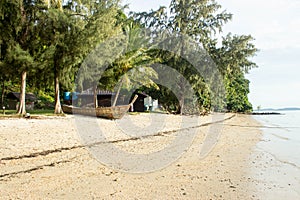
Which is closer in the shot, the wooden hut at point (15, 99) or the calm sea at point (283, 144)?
the calm sea at point (283, 144)

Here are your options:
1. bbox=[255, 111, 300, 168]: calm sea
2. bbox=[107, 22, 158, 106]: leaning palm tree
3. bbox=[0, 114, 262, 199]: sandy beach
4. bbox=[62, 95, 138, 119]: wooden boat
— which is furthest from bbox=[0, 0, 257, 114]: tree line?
bbox=[255, 111, 300, 168]: calm sea

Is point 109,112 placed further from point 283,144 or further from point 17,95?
point 17,95

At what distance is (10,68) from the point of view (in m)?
17.1

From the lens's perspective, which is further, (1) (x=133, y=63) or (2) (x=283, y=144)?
(1) (x=133, y=63)

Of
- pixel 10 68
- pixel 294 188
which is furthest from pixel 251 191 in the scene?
pixel 10 68

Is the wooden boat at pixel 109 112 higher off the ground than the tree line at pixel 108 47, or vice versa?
the tree line at pixel 108 47

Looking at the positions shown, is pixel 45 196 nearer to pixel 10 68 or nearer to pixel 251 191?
pixel 251 191

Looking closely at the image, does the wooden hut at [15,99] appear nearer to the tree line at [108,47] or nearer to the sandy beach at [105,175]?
the tree line at [108,47]

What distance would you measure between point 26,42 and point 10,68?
230 centimetres

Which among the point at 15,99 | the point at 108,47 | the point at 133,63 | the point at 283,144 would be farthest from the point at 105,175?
the point at 15,99

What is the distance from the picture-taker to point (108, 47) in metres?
22.2

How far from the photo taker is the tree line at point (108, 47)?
17.5m

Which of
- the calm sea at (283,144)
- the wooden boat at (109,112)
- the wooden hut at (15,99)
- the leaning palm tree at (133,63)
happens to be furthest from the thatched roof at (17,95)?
the calm sea at (283,144)

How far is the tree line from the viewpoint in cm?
1755
